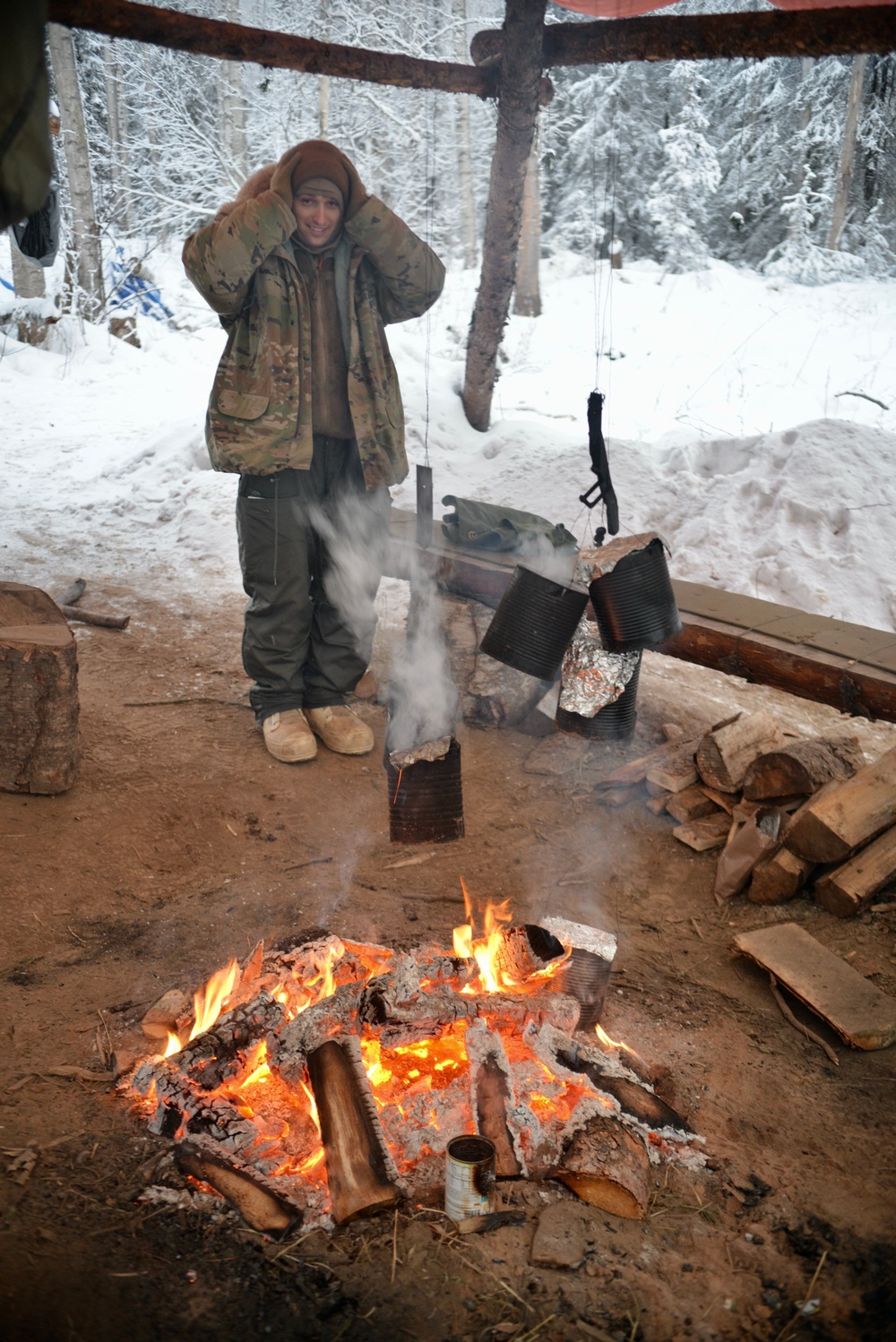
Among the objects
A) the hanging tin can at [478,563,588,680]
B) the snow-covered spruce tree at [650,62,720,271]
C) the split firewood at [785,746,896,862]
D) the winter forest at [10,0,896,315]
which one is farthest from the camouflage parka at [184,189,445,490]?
the snow-covered spruce tree at [650,62,720,271]

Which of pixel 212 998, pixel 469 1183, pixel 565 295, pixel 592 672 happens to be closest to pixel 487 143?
pixel 565 295

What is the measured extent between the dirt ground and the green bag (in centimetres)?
108

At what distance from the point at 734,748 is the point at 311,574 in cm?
217

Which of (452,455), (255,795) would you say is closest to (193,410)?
(452,455)

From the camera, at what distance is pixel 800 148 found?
1881cm

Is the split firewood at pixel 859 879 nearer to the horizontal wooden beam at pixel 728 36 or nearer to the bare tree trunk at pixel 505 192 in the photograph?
the horizontal wooden beam at pixel 728 36

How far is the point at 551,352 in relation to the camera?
53.1ft

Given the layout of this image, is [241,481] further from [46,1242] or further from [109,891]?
[46,1242]

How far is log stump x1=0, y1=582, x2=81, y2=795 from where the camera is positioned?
3.62m

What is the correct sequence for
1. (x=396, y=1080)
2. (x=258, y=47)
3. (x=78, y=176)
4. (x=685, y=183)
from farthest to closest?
(x=685, y=183)
(x=78, y=176)
(x=258, y=47)
(x=396, y=1080)

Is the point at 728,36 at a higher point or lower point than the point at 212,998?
higher

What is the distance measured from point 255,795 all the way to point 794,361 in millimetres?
13876

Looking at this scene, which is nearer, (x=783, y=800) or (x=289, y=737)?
(x=783, y=800)

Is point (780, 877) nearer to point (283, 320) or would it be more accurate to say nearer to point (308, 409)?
point (308, 409)
